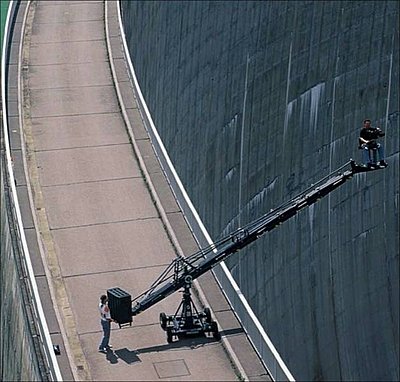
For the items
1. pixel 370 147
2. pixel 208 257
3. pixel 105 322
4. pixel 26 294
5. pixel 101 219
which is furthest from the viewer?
pixel 101 219

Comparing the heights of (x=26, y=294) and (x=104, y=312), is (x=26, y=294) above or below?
below

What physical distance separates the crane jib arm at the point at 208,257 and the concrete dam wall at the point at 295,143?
932 centimetres

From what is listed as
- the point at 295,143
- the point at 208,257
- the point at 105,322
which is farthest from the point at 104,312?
the point at 295,143

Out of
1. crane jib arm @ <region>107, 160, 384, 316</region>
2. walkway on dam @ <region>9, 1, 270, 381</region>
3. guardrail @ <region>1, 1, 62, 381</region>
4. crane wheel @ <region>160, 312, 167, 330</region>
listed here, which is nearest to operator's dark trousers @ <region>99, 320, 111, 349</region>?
walkway on dam @ <region>9, 1, 270, 381</region>

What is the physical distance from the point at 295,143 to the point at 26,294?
14.5 m

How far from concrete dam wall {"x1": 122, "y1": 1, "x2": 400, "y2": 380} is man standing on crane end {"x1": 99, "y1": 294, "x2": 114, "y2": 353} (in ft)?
36.9

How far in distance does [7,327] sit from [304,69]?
47.3 ft

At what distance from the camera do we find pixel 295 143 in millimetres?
35125

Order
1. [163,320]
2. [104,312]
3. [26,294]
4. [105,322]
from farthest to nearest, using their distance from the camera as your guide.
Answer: [26,294] < [163,320] < [104,312] < [105,322]

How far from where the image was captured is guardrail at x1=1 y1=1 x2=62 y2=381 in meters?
20.2

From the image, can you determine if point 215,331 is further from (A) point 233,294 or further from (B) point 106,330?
(B) point 106,330

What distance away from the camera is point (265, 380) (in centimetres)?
1967

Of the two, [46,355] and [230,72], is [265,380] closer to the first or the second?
[46,355]

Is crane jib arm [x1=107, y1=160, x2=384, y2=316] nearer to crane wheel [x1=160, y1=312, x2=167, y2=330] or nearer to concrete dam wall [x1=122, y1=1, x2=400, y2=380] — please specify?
crane wheel [x1=160, y1=312, x2=167, y2=330]
